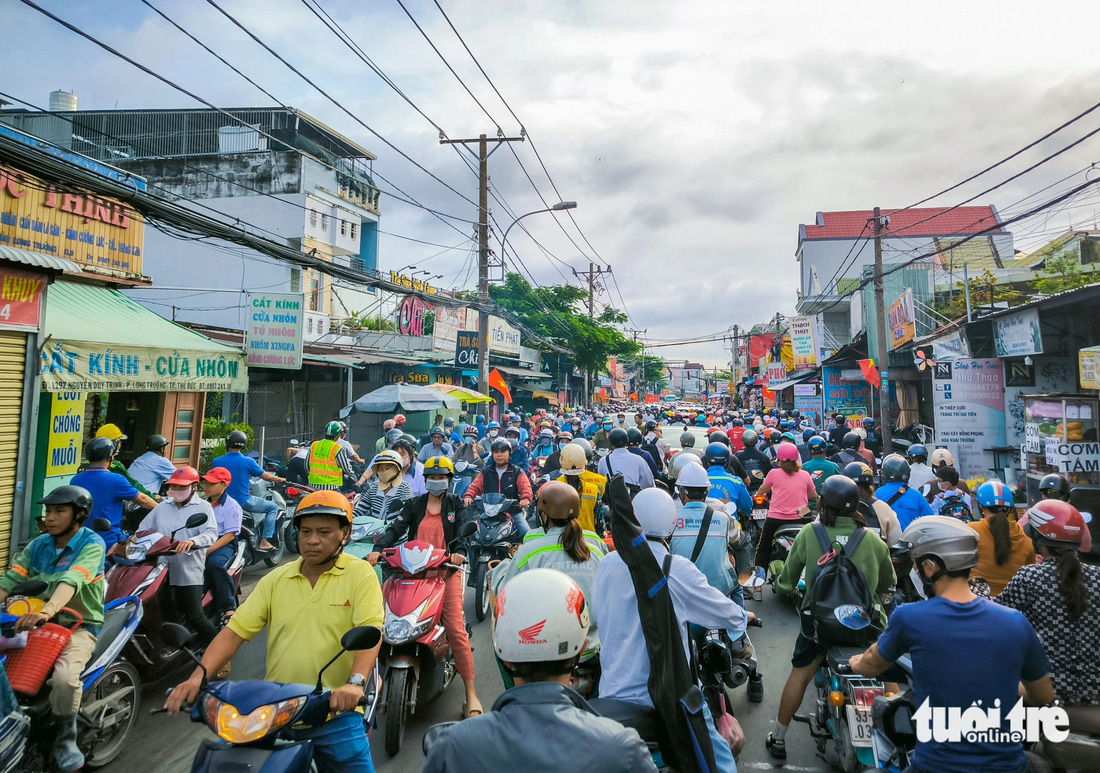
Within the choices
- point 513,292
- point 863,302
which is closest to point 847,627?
point 863,302

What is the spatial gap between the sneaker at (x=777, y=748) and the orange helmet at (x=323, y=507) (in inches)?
118

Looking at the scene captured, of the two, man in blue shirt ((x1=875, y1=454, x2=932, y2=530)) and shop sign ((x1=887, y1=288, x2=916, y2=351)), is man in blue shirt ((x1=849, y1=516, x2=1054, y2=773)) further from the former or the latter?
shop sign ((x1=887, y1=288, x2=916, y2=351))

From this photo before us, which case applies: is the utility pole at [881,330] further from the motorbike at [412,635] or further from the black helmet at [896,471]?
the motorbike at [412,635]

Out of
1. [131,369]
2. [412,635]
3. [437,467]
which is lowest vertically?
[412,635]

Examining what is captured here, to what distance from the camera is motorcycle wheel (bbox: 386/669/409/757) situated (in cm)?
429

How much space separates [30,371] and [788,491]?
9.27m

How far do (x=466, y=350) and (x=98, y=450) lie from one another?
16.4 m

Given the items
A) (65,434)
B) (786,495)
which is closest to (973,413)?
(786,495)

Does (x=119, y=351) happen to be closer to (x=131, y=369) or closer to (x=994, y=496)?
(x=131, y=369)

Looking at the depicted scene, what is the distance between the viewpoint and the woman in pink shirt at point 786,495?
7.07 metres

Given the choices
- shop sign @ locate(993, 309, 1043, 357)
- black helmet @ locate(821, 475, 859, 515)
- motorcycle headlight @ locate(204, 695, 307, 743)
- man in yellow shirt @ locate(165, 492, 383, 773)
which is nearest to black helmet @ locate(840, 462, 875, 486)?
black helmet @ locate(821, 475, 859, 515)

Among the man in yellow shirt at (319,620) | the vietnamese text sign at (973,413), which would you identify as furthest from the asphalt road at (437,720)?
the vietnamese text sign at (973,413)

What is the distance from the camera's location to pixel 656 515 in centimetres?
336

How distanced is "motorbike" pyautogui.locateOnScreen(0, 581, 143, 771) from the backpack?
13.8ft
